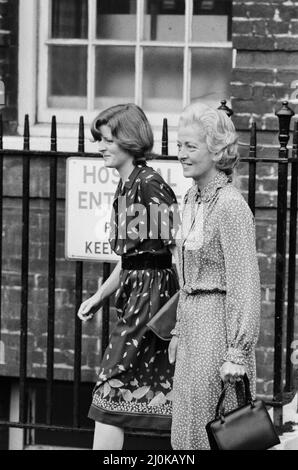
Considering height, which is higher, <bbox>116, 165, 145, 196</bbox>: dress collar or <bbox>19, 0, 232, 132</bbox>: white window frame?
<bbox>19, 0, 232, 132</bbox>: white window frame

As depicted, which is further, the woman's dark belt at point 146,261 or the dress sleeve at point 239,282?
the woman's dark belt at point 146,261

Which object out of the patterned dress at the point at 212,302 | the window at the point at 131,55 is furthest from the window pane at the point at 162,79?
the patterned dress at the point at 212,302

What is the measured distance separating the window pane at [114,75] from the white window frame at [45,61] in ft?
0.20

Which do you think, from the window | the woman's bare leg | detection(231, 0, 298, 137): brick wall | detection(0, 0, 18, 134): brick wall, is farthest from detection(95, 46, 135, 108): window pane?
the woman's bare leg

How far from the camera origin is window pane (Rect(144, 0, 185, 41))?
6.59 metres

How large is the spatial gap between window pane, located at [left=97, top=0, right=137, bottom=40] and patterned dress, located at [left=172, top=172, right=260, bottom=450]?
107 inches

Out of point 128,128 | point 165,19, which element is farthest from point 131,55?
point 128,128

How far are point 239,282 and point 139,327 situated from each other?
2.56ft

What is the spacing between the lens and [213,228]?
3992mm

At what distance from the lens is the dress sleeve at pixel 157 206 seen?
4.53 m

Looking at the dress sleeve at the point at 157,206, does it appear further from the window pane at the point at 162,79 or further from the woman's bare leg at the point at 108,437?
the window pane at the point at 162,79

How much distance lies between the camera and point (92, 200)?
211 inches

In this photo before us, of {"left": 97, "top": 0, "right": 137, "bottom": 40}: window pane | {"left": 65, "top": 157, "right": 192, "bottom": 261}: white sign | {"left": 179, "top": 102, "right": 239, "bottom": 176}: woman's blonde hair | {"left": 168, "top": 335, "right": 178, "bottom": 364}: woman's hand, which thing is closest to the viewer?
{"left": 179, "top": 102, "right": 239, "bottom": 176}: woman's blonde hair

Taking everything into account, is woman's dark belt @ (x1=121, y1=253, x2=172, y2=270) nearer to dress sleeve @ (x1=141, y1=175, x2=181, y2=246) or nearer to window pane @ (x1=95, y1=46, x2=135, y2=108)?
dress sleeve @ (x1=141, y1=175, x2=181, y2=246)
